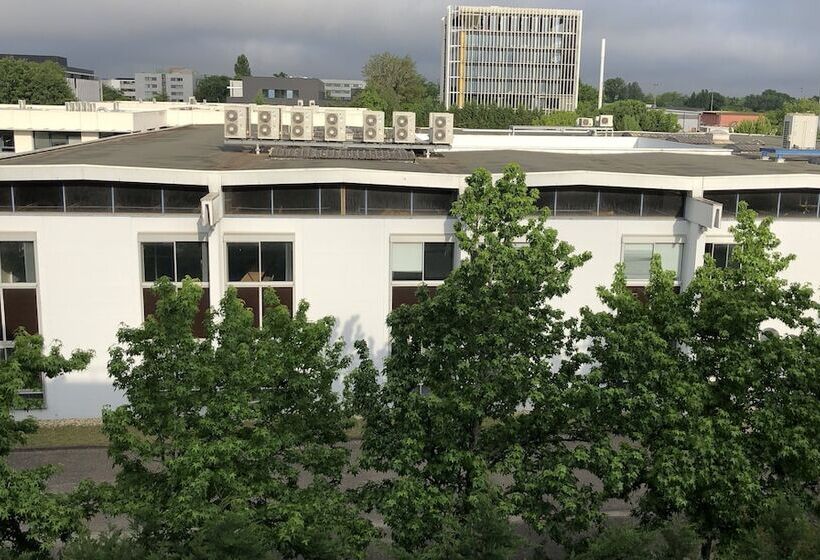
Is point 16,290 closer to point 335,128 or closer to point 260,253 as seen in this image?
point 260,253

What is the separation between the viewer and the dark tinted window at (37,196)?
25422 millimetres

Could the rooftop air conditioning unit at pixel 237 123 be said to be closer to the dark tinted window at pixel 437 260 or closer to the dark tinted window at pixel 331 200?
the dark tinted window at pixel 331 200

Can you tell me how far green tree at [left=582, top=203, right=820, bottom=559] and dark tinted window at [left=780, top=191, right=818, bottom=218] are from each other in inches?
506

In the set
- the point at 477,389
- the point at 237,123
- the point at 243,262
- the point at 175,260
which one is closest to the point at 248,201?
the point at 243,262

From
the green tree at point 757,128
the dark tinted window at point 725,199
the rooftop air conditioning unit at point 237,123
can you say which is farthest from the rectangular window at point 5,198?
the green tree at point 757,128

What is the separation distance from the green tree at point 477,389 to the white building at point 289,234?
11.1m

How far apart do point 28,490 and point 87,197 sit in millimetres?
13993

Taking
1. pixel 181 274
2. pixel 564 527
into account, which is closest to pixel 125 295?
pixel 181 274

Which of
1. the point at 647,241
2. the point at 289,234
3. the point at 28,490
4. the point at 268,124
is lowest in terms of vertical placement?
the point at 28,490

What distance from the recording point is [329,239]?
26656 mm

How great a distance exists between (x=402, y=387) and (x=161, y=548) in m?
5.07

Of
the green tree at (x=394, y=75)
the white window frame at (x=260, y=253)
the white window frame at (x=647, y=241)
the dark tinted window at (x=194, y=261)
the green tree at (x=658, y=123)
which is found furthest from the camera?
the green tree at (x=394, y=75)

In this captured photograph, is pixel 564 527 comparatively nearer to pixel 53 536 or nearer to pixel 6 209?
pixel 53 536

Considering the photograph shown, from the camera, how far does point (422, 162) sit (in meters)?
34.4
